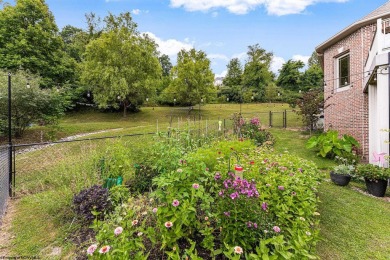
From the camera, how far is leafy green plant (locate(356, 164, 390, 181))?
13.5ft

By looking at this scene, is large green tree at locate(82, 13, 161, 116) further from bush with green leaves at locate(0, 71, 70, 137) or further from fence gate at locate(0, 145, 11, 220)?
fence gate at locate(0, 145, 11, 220)

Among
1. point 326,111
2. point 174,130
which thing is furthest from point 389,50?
point 174,130

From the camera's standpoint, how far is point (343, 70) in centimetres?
768

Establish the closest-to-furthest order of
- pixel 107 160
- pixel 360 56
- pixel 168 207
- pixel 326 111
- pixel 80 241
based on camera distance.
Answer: pixel 168 207, pixel 80 241, pixel 107 160, pixel 360 56, pixel 326 111

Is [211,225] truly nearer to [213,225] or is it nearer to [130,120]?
[213,225]

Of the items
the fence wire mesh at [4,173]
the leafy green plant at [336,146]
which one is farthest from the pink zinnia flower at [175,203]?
the leafy green plant at [336,146]

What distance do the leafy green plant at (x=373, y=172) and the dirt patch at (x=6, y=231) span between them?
18.5 ft

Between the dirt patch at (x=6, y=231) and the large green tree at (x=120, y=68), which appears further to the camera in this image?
the large green tree at (x=120, y=68)

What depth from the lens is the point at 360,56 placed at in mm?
6609

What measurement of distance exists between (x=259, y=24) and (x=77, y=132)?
10.8 m

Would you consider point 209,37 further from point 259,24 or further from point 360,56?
point 360,56

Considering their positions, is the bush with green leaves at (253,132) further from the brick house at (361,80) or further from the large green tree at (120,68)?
the large green tree at (120,68)

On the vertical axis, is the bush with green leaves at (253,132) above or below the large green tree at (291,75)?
below

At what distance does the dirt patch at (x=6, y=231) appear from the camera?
7.31 feet
